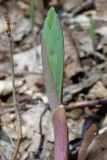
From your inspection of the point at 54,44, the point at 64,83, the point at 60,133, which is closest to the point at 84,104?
the point at 64,83

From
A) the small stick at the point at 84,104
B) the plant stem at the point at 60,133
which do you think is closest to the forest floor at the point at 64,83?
the small stick at the point at 84,104

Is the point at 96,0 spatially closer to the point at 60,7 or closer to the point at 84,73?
the point at 60,7

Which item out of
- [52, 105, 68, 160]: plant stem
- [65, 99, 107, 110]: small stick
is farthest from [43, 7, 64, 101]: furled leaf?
[65, 99, 107, 110]: small stick

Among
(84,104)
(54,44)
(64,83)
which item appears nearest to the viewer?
(54,44)

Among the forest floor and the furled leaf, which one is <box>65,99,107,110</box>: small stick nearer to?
the forest floor

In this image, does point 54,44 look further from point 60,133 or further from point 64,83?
point 64,83

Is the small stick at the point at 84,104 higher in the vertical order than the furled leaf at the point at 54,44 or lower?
lower

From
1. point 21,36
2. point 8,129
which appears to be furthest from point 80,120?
point 21,36

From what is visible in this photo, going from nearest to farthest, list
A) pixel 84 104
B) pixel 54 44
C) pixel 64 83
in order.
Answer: pixel 54 44, pixel 84 104, pixel 64 83

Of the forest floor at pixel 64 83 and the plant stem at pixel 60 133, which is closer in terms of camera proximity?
the plant stem at pixel 60 133

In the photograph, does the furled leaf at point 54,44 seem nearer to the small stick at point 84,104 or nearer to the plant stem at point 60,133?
the plant stem at point 60,133
